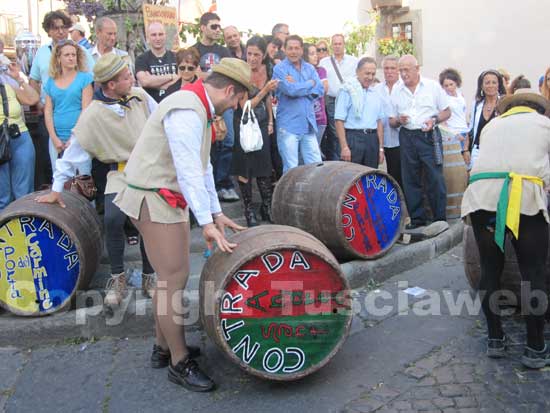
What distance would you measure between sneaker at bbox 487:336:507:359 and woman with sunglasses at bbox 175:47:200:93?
390 cm

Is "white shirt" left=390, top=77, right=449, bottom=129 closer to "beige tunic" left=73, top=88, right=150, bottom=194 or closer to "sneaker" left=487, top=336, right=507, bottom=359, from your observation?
"sneaker" left=487, top=336, right=507, bottom=359

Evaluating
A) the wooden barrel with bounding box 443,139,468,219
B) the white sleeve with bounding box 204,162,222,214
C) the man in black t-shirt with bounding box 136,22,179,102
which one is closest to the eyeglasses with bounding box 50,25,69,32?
the man in black t-shirt with bounding box 136,22,179,102

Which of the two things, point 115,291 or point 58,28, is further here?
point 58,28

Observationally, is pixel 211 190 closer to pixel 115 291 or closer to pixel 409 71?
pixel 115 291

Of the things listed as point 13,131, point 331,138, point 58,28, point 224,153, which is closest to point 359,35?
point 331,138

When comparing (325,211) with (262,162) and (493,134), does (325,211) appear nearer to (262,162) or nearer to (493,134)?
(262,162)

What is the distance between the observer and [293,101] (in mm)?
6914

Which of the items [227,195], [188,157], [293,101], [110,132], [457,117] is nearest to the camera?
[188,157]

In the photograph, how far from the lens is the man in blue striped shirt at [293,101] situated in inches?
270

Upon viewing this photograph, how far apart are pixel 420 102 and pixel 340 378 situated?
399cm

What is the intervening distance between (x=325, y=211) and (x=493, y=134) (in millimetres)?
1812

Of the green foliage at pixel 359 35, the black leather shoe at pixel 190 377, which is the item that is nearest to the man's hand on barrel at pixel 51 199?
the black leather shoe at pixel 190 377

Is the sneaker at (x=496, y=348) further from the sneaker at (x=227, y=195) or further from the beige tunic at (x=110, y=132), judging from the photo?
the sneaker at (x=227, y=195)

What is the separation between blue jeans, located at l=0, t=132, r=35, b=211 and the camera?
232 inches
